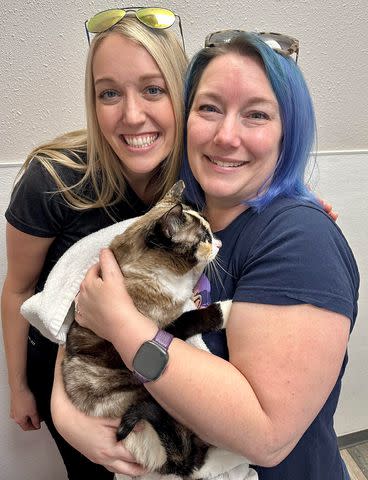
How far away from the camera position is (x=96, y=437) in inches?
31.4

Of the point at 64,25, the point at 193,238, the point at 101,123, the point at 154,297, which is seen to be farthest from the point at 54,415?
the point at 64,25

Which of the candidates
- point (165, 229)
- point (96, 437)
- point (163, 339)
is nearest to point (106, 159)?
point (165, 229)

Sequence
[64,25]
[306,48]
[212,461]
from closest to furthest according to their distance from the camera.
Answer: [212,461] → [64,25] → [306,48]

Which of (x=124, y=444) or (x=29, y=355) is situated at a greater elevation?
(x=124, y=444)

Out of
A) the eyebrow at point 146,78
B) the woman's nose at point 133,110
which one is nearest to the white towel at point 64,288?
the woman's nose at point 133,110

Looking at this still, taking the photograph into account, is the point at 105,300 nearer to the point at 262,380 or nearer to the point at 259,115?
the point at 262,380

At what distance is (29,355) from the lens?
4.12 ft

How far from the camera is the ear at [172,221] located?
32.7 inches

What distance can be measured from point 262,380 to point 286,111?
0.56m

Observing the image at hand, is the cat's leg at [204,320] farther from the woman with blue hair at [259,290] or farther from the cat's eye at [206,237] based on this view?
the cat's eye at [206,237]

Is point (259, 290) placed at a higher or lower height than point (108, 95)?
lower

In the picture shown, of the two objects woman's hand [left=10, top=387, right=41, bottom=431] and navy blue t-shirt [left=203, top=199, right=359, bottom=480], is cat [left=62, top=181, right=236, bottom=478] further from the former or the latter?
woman's hand [left=10, top=387, right=41, bottom=431]

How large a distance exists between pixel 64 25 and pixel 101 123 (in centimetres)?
43

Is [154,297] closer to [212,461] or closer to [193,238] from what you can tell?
[193,238]
